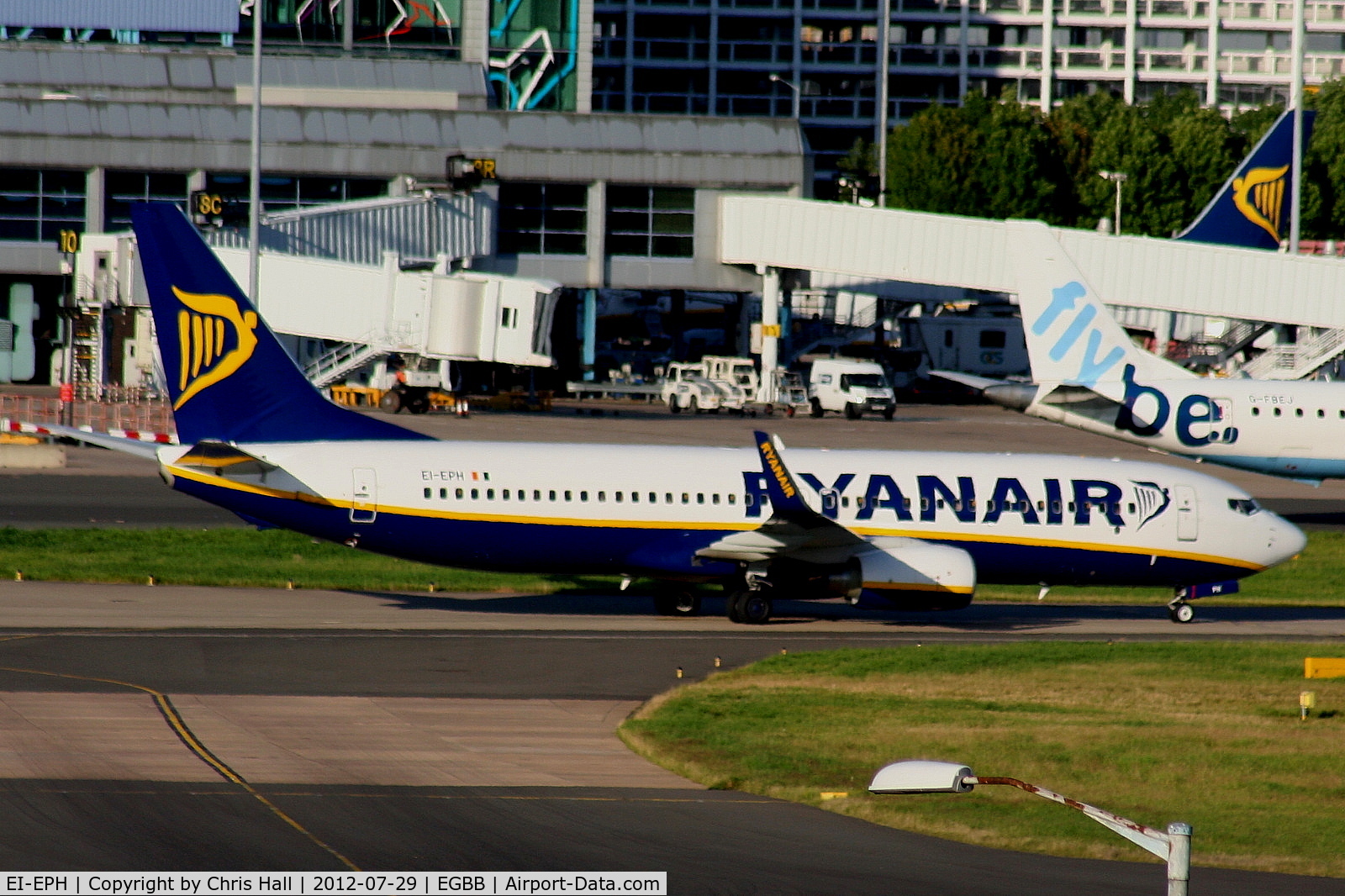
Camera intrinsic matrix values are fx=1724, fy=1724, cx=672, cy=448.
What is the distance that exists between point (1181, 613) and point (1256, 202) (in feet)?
189

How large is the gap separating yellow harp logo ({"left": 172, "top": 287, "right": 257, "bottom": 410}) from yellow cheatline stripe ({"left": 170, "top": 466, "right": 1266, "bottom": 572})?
1862 mm

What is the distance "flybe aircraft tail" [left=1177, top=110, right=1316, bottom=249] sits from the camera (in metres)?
87.8

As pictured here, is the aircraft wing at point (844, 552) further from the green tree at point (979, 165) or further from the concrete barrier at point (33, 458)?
the green tree at point (979, 165)

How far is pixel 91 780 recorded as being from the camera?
2005cm

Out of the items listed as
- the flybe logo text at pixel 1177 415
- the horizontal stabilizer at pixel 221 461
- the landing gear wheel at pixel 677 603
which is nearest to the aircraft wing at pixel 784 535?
the landing gear wheel at pixel 677 603

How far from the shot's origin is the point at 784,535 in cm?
3325

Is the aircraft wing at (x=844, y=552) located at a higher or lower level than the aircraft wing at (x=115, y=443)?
lower

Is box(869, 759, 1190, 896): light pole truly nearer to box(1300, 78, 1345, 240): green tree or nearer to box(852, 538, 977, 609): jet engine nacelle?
box(852, 538, 977, 609): jet engine nacelle

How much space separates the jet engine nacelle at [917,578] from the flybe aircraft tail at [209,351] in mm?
11173

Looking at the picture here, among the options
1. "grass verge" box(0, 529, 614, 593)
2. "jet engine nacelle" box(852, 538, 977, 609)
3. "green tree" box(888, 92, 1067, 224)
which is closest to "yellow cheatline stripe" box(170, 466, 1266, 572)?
"jet engine nacelle" box(852, 538, 977, 609)

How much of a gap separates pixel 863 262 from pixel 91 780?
6938 cm

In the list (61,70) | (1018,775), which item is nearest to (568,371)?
(61,70)

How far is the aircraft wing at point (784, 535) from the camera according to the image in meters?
32.4

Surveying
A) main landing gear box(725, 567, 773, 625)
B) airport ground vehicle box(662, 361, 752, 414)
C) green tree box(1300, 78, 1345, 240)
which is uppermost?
green tree box(1300, 78, 1345, 240)
